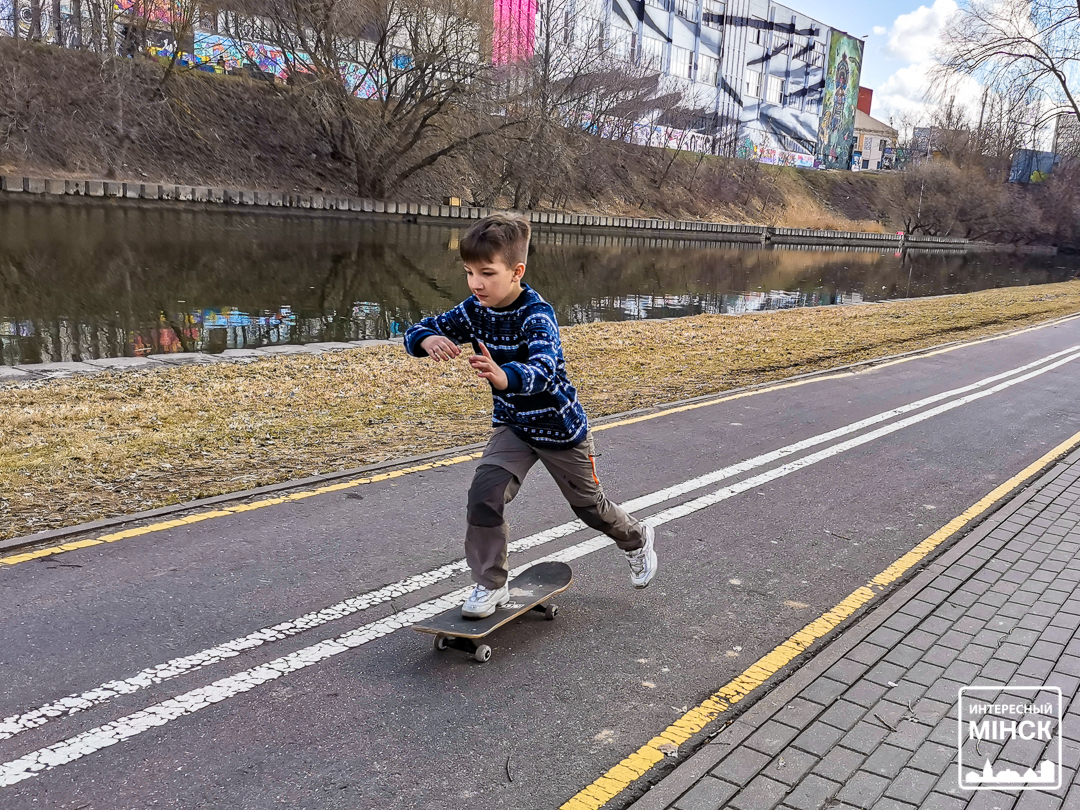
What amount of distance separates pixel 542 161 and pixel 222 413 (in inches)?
1801

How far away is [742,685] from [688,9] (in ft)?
315

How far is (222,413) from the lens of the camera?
8773 millimetres

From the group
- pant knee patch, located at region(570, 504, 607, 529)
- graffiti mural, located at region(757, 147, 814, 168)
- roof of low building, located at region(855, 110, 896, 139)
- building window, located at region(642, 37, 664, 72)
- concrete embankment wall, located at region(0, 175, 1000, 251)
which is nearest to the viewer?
pant knee patch, located at region(570, 504, 607, 529)

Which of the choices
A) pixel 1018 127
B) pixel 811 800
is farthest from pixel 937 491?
pixel 1018 127

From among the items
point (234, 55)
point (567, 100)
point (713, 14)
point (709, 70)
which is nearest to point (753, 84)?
point (709, 70)

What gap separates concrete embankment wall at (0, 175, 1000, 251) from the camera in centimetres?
3875

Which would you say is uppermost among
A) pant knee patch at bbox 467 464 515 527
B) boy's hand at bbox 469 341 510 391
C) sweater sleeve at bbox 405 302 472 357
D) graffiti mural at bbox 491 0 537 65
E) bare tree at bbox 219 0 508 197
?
graffiti mural at bbox 491 0 537 65

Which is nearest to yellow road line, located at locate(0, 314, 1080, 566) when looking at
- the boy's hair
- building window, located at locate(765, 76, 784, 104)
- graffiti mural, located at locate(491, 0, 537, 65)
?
the boy's hair

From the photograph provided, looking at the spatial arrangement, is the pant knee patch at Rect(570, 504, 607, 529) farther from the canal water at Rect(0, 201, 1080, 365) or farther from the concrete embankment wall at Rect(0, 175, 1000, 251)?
the concrete embankment wall at Rect(0, 175, 1000, 251)

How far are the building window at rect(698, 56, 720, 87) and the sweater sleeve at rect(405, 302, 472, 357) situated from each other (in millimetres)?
96648

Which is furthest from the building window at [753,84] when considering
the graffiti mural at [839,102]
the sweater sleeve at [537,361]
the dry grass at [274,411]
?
the sweater sleeve at [537,361]

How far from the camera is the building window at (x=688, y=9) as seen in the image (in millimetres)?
88188

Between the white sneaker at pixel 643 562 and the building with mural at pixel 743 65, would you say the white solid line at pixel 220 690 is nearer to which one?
the white sneaker at pixel 643 562

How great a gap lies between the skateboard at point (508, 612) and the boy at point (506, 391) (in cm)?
7
